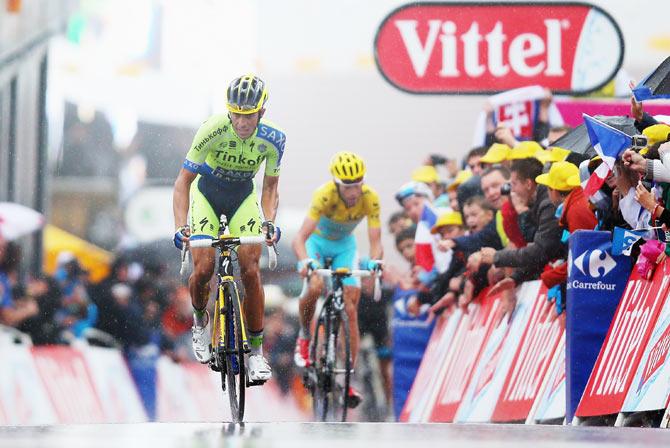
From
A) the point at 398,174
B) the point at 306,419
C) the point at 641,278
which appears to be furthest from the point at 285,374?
the point at 641,278

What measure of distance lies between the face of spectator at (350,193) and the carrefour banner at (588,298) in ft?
9.22

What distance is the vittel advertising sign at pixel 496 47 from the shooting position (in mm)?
13602

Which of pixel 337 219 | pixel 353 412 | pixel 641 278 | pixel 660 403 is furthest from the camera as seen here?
pixel 353 412

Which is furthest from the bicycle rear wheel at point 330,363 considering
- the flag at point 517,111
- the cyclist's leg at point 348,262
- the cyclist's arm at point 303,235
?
the flag at point 517,111

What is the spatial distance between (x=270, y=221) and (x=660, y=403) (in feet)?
8.16

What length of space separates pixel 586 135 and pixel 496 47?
145 inches

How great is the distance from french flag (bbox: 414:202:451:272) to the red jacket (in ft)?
12.2

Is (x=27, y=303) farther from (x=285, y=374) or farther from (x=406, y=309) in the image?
(x=406, y=309)

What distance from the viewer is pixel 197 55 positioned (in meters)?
14.0

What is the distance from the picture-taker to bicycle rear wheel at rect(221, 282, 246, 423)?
8.37m

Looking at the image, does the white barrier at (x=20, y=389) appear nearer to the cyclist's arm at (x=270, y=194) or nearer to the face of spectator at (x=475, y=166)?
the face of spectator at (x=475, y=166)

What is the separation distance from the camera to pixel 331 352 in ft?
35.3

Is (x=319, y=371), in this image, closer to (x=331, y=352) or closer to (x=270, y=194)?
(x=331, y=352)

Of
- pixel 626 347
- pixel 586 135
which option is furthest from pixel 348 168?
pixel 626 347
